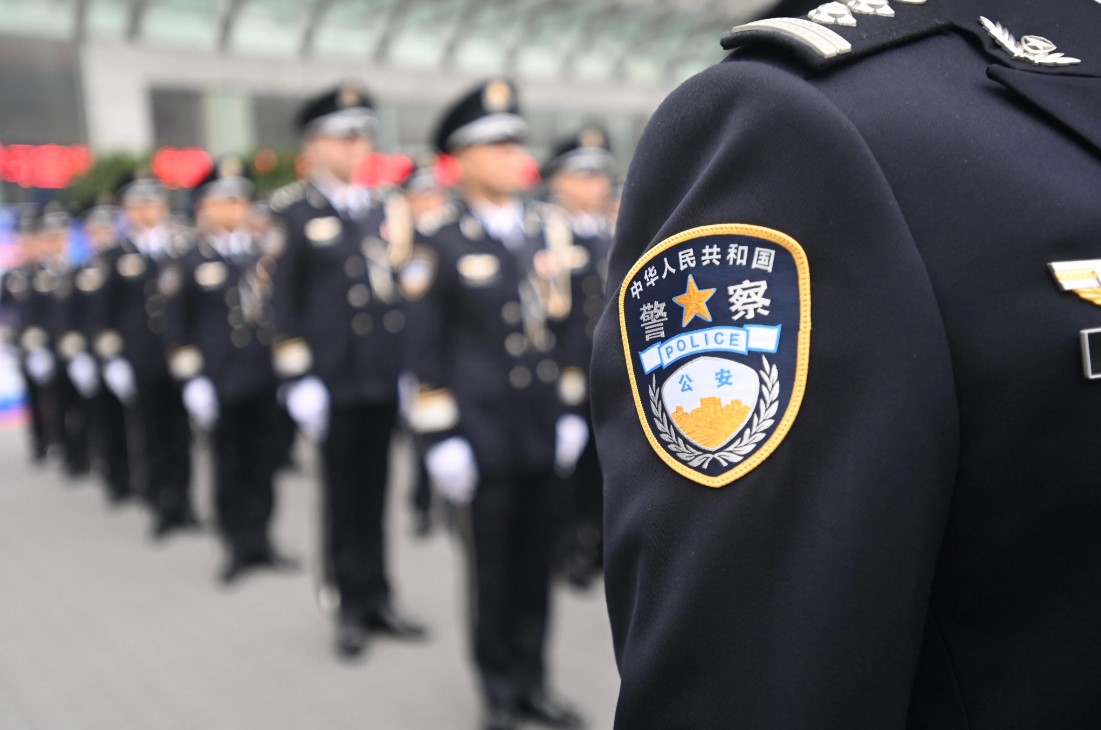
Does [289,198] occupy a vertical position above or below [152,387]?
above

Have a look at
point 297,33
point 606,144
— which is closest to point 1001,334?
point 606,144

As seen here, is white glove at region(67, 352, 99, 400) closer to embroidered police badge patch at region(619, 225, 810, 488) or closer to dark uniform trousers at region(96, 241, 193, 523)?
dark uniform trousers at region(96, 241, 193, 523)

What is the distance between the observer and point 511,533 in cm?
314

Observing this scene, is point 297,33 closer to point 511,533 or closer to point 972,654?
point 511,533

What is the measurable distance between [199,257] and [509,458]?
123 inches

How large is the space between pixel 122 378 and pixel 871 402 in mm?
6492

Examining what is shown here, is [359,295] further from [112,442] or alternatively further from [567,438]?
[112,442]

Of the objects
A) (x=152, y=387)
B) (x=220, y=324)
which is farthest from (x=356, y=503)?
(x=152, y=387)

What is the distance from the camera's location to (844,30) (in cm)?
77

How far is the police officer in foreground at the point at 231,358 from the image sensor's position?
5023mm

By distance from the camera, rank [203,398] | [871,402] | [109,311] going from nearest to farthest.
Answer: [871,402]
[203,398]
[109,311]

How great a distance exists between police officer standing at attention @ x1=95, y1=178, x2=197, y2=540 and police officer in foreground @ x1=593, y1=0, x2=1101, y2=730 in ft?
18.5

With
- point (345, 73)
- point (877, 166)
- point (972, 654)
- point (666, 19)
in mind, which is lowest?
point (972, 654)

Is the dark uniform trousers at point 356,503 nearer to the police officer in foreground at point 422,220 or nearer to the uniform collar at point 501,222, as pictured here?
the police officer in foreground at point 422,220
